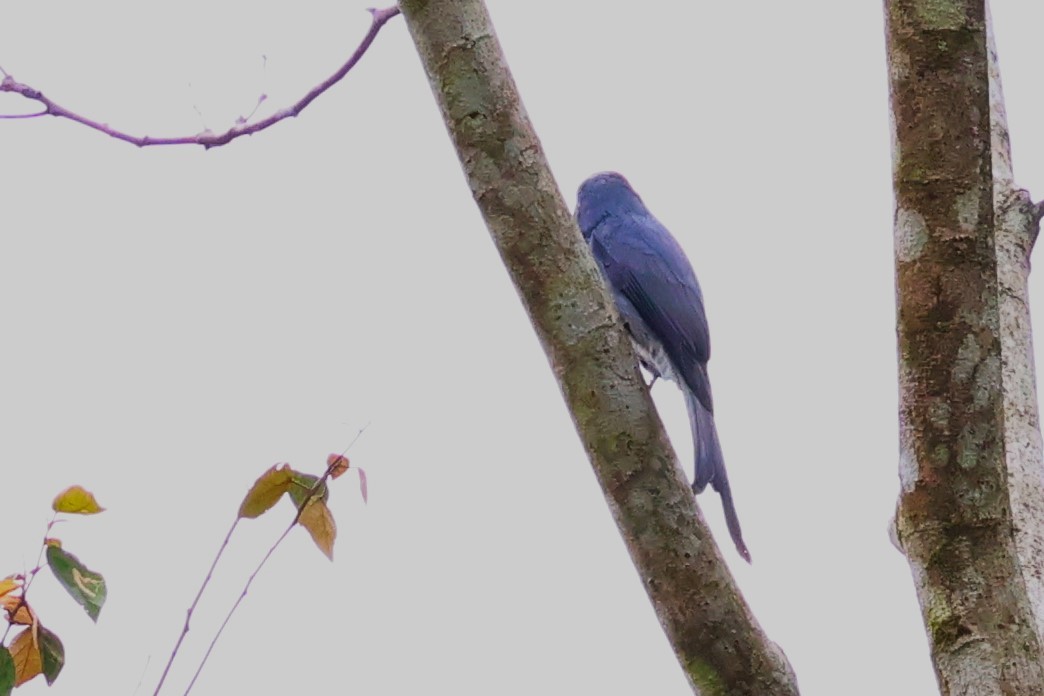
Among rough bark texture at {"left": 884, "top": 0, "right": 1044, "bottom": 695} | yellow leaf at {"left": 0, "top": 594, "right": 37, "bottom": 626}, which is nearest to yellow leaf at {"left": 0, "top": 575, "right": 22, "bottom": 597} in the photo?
yellow leaf at {"left": 0, "top": 594, "right": 37, "bottom": 626}

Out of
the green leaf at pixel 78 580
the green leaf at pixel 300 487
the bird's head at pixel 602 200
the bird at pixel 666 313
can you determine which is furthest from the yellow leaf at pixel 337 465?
the bird's head at pixel 602 200

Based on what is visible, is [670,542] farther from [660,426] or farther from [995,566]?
[995,566]

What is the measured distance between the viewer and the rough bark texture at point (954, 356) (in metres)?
2.36

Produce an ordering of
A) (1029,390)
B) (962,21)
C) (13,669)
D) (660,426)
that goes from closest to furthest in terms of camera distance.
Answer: (13,669), (962,21), (660,426), (1029,390)

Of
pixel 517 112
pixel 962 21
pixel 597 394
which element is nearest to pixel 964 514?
pixel 597 394

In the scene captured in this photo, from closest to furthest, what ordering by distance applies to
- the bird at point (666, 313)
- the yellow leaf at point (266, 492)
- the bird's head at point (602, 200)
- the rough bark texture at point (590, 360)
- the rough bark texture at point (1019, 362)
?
the yellow leaf at point (266, 492) < the rough bark texture at point (590, 360) < the rough bark texture at point (1019, 362) < the bird at point (666, 313) < the bird's head at point (602, 200)

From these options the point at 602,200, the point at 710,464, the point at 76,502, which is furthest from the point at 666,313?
the point at 76,502

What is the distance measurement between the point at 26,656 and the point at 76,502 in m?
0.22

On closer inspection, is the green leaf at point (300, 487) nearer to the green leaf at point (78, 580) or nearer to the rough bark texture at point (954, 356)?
the green leaf at point (78, 580)

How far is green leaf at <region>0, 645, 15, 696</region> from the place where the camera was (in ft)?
6.43

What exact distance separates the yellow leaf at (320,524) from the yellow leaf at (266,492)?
52mm

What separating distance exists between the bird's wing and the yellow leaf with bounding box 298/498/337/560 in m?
2.04

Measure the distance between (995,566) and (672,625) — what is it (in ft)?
1.79

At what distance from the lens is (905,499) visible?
249 centimetres
